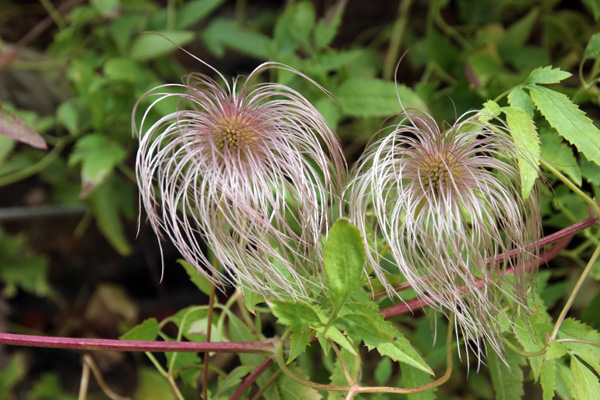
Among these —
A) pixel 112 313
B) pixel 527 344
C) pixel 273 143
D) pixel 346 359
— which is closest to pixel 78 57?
pixel 112 313

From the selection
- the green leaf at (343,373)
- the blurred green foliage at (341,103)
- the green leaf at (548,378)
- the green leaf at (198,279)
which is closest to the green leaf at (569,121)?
the blurred green foliage at (341,103)

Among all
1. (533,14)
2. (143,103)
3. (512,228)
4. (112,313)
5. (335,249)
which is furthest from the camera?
(112,313)

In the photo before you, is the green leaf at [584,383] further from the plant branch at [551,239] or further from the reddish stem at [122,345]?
the reddish stem at [122,345]

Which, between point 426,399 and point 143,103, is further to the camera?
point 143,103

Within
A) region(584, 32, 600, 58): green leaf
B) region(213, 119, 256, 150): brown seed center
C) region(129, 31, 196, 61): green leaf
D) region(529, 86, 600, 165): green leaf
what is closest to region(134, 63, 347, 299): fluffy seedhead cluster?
region(213, 119, 256, 150): brown seed center

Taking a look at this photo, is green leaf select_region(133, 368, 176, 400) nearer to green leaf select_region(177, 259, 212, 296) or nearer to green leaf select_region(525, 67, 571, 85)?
green leaf select_region(177, 259, 212, 296)

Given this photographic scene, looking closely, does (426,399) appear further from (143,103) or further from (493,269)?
(143,103)

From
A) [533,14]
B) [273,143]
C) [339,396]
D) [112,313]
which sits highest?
[533,14]
